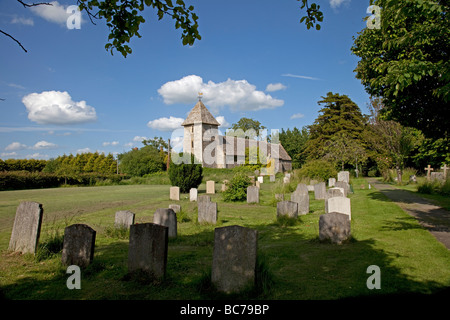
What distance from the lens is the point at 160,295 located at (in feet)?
13.8

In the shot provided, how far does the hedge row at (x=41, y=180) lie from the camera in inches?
1232

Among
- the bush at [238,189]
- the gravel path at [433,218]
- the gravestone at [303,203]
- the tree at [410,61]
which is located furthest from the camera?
the bush at [238,189]

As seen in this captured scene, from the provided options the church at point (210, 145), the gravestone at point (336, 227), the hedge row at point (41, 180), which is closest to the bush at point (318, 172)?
the gravestone at point (336, 227)

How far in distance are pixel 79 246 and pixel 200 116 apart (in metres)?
46.8

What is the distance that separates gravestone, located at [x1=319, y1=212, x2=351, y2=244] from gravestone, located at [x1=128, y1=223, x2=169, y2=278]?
4074 mm

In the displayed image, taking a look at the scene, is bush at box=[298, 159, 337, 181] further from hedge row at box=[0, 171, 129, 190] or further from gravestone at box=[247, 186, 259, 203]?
hedge row at box=[0, 171, 129, 190]

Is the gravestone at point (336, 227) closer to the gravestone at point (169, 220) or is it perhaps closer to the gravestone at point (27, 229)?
the gravestone at point (169, 220)

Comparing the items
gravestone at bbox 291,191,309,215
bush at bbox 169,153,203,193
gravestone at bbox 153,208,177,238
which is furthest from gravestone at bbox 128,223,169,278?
bush at bbox 169,153,203,193

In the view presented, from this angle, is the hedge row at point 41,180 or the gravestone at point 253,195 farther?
the hedge row at point 41,180

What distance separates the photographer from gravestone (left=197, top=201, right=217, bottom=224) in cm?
1010

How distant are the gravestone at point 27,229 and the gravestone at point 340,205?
7.31 m
